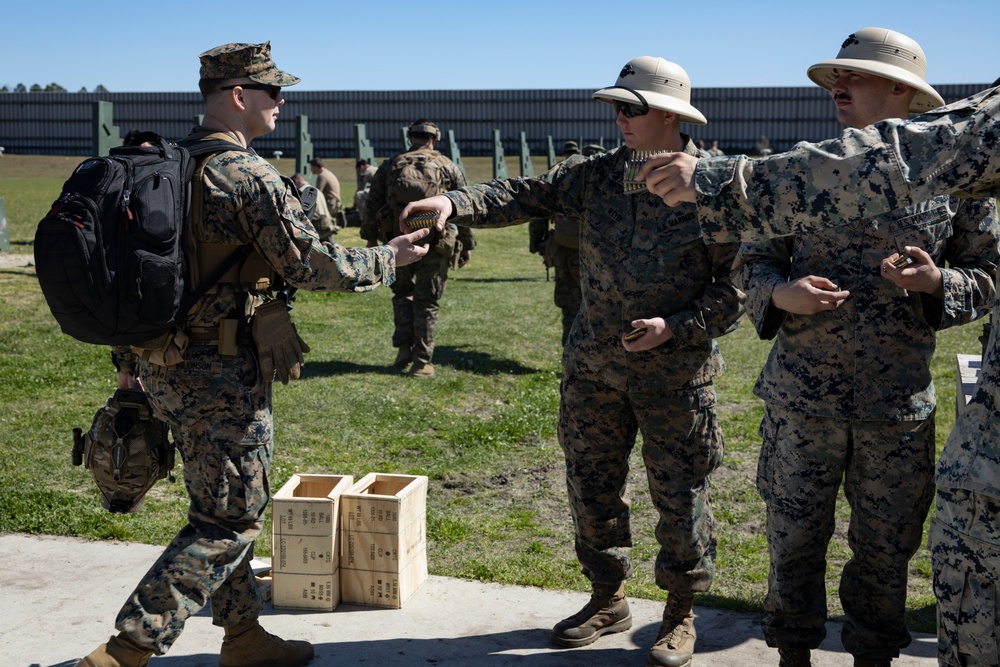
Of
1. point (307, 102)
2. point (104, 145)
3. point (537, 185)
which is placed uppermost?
point (307, 102)

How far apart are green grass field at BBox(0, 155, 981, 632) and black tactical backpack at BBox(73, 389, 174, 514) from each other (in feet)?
A: 5.03

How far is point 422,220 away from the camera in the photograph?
410 cm

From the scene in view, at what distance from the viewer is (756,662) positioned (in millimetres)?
4199

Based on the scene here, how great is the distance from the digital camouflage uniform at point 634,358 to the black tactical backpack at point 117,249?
1.19 meters

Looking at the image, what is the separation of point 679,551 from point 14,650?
263cm

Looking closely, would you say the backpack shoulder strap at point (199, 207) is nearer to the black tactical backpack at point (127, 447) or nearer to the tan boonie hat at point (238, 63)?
the tan boonie hat at point (238, 63)

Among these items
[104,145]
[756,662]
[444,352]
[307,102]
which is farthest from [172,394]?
[307,102]

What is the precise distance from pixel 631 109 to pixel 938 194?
6.23ft

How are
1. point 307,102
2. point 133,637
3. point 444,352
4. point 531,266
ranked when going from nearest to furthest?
point 133,637 < point 444,352 < point 531,266 < point 307,102

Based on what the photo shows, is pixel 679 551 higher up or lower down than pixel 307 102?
lower down

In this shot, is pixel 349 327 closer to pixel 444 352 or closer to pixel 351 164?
pixel 444 352

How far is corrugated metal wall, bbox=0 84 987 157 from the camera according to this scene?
51.7m

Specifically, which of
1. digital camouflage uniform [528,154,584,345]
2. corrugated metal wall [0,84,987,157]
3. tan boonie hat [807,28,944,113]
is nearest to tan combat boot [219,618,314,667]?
tan boonie hat [807,28,944,113]

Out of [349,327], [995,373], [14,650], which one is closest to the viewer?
[995,373]
